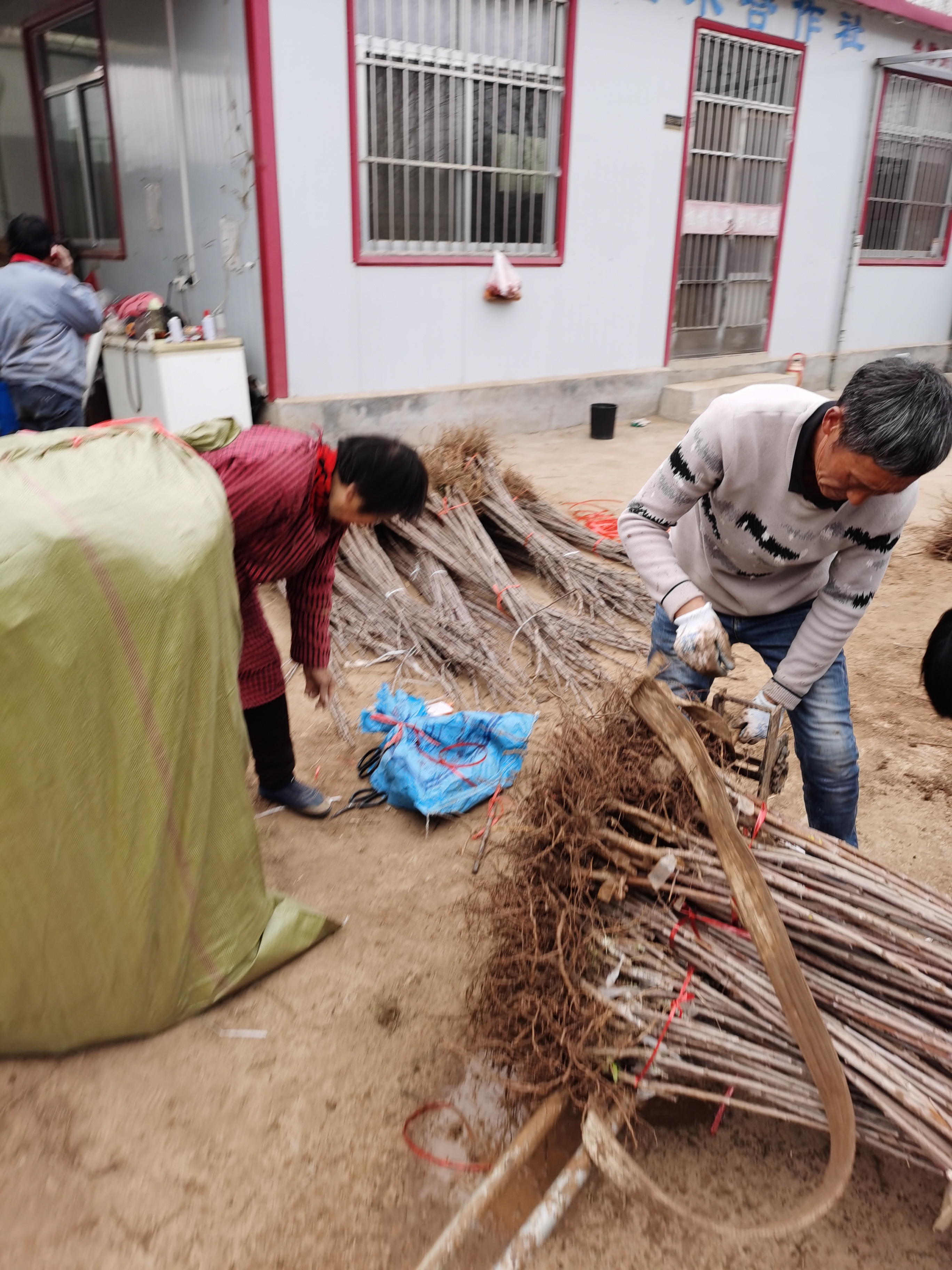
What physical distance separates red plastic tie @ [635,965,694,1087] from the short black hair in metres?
1.20

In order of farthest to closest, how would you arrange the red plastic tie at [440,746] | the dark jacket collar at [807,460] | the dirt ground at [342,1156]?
the red plastic tie at [440,746], the dark jacket collar at [807,460], the dirt ground at [342,1156]

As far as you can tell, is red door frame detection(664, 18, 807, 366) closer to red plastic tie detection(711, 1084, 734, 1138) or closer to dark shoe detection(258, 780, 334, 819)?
dark shoe detection(258, 780, 334, 819)

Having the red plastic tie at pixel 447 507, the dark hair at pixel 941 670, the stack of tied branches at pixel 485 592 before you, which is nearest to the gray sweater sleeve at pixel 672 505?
the dark hair at pixel 941 670

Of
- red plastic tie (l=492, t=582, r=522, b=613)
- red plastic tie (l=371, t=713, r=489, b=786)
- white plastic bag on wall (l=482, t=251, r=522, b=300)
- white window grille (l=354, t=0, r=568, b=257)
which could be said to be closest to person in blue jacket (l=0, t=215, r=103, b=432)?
white window grille (l=354, t=0, r=568, b=257)

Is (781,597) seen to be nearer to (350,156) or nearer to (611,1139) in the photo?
(611,1139)

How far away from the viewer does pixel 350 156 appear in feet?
18.8

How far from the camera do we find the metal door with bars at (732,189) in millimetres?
7684

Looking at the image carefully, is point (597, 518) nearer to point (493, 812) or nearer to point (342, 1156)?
point (493, 812)

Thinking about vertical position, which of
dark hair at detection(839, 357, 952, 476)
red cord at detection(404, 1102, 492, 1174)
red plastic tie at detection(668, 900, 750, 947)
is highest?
dark hair at detection(839, 357, 952, 476)

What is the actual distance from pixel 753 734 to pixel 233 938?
1.30 metres

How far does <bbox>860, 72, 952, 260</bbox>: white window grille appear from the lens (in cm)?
920

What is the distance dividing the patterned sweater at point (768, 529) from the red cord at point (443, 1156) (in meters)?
1.18

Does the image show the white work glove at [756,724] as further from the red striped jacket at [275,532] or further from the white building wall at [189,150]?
the white building wall at [189,150]

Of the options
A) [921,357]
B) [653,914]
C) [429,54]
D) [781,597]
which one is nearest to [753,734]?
[781,597]
